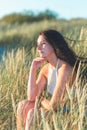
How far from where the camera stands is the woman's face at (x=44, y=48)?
4.17 m

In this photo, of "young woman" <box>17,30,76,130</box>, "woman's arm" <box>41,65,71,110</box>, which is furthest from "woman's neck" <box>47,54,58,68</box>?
"woman's arm" <box>41,65,71,110</box>

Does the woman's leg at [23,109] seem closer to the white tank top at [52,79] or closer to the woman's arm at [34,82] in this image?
the woman's arm at [34,82]

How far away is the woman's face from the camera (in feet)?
13.7

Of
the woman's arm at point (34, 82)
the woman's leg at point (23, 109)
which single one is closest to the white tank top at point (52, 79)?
the woman's arm at point (34, 82)

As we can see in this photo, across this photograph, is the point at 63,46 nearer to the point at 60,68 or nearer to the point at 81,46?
the point at 60,68

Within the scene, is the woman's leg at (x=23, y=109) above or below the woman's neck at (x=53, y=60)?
below

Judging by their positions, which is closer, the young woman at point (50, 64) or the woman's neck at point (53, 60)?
the young woman at point (50, 64)

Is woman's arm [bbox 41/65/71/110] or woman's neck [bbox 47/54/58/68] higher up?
woman's neck [bbox 47/54/58/68]

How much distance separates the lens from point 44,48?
417cm

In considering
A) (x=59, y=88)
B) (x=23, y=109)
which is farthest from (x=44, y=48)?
(x=23, y=109)

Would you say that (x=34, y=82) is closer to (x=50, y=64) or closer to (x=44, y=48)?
(x=50, y=64)

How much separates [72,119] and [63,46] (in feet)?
3.50

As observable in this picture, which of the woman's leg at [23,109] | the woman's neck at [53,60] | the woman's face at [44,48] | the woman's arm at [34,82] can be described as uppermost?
the woman's face at [44,48]

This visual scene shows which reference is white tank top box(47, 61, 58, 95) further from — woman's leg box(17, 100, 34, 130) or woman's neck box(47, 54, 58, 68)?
woman's leg box(17, 100, 34, 130)
